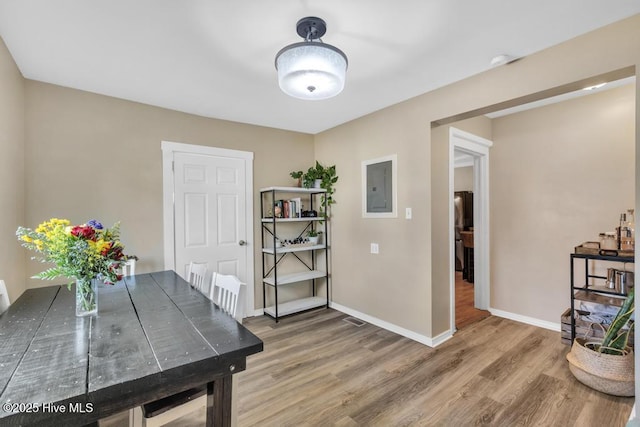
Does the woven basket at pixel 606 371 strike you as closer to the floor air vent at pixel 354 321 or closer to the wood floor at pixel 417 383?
the wood floor at pixel 417 383

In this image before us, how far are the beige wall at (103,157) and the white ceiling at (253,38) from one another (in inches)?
8.4

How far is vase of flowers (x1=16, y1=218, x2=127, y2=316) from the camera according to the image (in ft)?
4.54

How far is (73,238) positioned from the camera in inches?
54.9

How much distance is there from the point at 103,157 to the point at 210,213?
111cm

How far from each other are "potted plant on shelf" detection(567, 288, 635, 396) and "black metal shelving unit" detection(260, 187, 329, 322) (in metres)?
2.58

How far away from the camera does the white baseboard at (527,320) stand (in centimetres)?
311

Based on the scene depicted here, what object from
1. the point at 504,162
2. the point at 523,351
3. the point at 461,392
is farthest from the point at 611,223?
the point at 461,392

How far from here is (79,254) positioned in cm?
139

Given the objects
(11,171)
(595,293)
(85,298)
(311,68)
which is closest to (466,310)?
(595,293)

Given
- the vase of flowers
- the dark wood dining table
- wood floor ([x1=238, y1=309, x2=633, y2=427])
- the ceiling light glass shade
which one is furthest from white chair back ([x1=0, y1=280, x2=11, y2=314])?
the ceiling light glass shade

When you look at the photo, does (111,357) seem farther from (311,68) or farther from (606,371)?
(606,371)

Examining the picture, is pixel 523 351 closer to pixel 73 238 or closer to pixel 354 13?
pixel 354 13

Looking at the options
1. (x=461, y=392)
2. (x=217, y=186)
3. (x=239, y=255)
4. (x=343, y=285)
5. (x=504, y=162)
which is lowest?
(x=461, y=392)

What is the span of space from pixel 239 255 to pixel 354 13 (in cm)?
276
